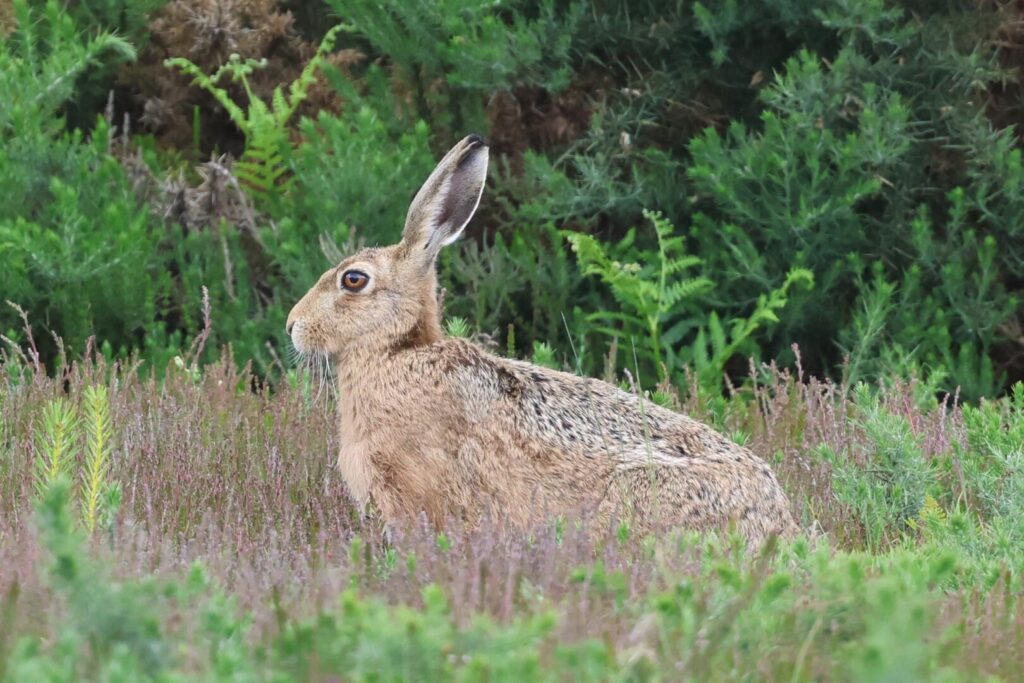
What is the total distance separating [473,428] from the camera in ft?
17.4

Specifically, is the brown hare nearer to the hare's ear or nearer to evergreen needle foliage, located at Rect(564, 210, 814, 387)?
the hare's ear

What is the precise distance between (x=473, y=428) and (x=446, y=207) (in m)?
1.02

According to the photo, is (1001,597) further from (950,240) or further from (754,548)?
(950,240)

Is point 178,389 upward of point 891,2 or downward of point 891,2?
downward

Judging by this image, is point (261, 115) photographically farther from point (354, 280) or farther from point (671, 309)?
point (354, 280)

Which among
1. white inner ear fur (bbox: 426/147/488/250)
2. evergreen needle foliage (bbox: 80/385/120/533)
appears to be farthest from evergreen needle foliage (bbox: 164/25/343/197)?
evergreen needle foliage (bbox: 80/385/120/533)

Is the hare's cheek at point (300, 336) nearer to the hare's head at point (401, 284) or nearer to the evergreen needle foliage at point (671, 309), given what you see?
the hare's head at point (401, 284)

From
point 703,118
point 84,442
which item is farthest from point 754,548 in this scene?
point 703,118

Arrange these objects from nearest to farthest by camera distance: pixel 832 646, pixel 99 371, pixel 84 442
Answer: pixel 832 646 < pixel 84 442 < pixel 99 371

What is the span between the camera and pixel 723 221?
343 inches

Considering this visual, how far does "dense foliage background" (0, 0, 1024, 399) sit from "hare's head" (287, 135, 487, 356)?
2.03 metres

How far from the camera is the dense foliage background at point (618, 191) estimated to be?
27.5 feet

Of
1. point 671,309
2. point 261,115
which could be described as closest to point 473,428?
point 671,309

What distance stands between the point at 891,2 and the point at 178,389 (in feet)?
15.7
